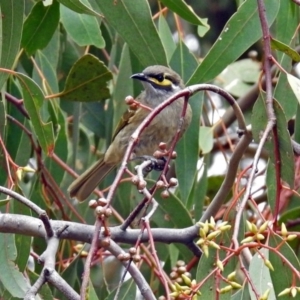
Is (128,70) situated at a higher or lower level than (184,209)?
higher

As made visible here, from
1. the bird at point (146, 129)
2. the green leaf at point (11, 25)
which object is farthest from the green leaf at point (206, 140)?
the green leaf at point (11, 25)

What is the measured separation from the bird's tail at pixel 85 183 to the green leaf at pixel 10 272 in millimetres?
969

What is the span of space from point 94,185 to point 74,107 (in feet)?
1.23

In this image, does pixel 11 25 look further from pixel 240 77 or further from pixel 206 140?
pixel 240 77

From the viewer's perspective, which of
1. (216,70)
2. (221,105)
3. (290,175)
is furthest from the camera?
(221,105)

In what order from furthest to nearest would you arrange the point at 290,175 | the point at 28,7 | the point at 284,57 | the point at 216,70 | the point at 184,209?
the point at 28,7
the point at 184,209
the point at 284,57
the point at 216,70
the point at 290,175

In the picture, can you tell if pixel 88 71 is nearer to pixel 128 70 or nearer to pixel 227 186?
pixel 128 70

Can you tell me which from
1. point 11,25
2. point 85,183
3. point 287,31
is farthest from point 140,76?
point 11,25

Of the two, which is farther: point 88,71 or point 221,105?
point 221,105

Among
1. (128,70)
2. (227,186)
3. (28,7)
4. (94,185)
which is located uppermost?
(28,7)

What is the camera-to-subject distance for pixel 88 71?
339 cm

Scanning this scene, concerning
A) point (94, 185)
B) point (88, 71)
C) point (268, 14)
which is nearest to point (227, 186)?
point (268, 14)

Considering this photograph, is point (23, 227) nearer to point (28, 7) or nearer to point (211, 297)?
point (211, 297)

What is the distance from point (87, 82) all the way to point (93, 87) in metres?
0.04
